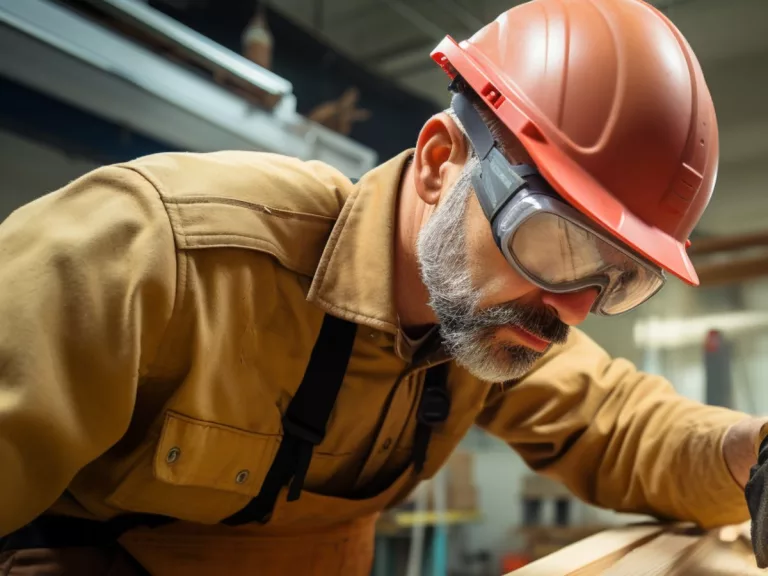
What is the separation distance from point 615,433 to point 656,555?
0.86 ft

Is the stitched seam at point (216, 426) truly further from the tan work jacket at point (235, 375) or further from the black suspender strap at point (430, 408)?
the black suspender strap at point (430, 408)

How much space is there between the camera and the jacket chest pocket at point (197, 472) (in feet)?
2.77

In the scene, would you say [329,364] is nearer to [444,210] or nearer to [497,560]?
[444,210]

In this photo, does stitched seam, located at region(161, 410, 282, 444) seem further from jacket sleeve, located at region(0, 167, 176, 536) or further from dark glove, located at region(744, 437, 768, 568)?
dark glove, located at region(744, 437, 768, 568)

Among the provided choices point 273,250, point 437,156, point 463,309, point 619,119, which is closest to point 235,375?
point 273,250

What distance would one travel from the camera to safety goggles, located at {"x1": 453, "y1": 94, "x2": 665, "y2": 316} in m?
0.80

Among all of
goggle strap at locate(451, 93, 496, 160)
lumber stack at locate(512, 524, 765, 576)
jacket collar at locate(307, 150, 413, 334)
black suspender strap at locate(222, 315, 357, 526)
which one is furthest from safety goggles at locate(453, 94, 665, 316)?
lumber stack at locate(512, 524, 765, 576)

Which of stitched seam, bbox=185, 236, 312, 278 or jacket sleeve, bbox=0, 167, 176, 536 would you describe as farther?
stitched seam, bbox=185, 236, 312, 278

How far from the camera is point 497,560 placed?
297cm

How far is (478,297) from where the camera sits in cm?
92

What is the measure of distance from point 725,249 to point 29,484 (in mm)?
2194

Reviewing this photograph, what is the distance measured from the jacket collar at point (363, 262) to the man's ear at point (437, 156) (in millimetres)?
62

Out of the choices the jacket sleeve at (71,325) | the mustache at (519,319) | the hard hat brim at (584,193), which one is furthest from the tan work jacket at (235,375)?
the hard hat brim at (584,193)

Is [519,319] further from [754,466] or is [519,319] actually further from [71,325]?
[71,325]
